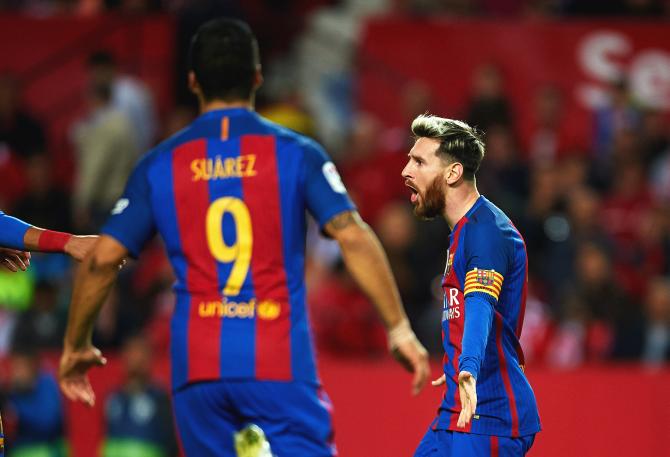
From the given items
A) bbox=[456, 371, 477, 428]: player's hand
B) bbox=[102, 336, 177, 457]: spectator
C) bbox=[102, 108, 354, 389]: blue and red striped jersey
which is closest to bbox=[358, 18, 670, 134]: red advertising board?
bbox=[102, 336, 177, 457]: spectator

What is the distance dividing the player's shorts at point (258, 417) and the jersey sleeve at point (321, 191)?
0.69m

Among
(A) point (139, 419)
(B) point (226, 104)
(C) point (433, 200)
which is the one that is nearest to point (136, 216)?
(B) point (226, 104)

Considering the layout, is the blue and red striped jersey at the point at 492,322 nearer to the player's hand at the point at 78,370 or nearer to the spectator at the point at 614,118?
the player's hand at the point at 78,370

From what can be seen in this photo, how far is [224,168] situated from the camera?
5523mm

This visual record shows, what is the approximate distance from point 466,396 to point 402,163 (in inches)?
331

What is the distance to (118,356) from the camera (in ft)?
37.5

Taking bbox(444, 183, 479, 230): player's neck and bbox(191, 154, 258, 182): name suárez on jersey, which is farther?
bbox(444, 183, 479, 230): player's neck

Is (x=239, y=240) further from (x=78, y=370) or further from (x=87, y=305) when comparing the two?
(x=78, y=370)

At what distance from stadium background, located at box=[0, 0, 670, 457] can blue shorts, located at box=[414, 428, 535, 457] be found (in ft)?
15.7

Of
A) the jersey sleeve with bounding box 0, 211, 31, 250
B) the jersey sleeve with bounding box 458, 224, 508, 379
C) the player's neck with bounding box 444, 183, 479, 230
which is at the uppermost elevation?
the player's neck with bounding box 444, 183, 479, 230

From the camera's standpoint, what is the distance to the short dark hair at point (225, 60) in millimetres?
5598

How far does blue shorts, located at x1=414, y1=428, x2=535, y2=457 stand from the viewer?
17.9 feet

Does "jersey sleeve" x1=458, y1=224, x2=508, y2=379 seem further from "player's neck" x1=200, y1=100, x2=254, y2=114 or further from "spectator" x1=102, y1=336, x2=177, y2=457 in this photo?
"spectator" x1=102, y1=336, x2=177, y2=457

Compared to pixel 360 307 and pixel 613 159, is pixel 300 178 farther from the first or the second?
pixel 613 159
